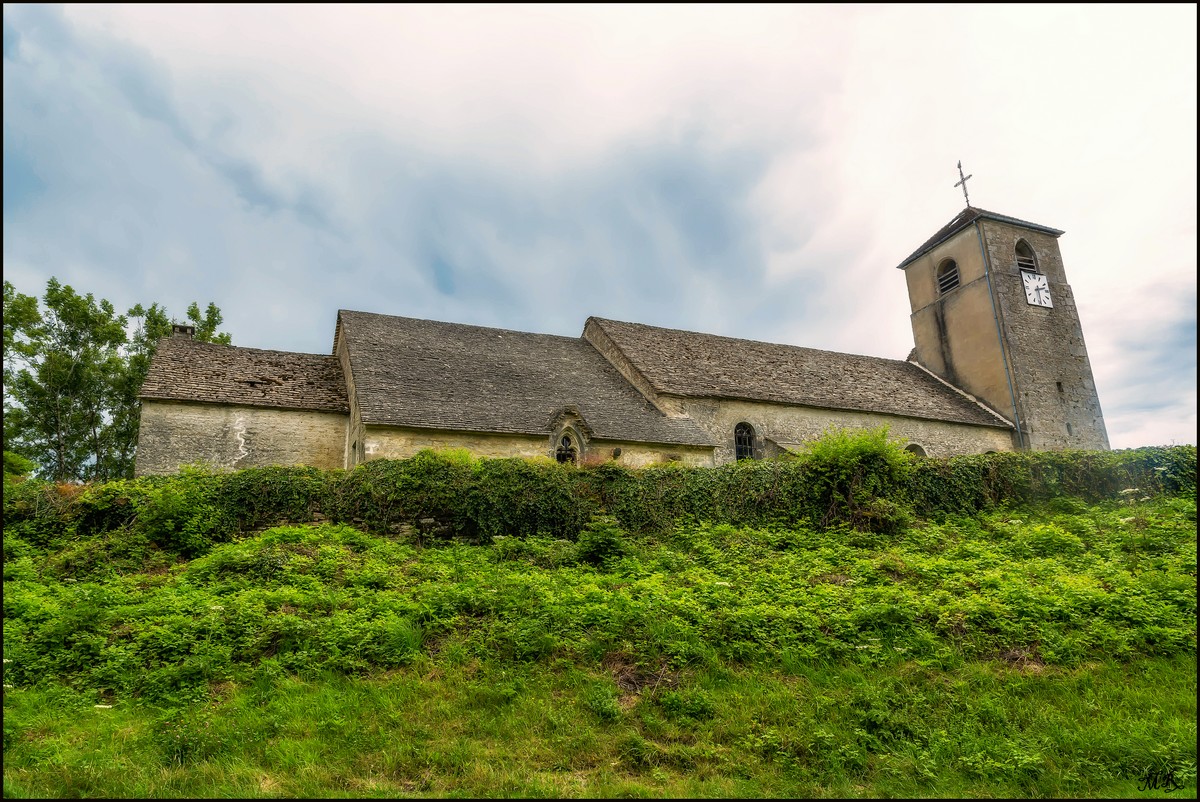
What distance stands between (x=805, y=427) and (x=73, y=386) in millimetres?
31143

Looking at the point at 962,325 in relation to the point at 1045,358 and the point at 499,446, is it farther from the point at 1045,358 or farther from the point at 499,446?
the point at 499,446

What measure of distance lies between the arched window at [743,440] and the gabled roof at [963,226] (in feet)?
53.4

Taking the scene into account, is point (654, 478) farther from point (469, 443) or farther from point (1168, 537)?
point (1168, 537)

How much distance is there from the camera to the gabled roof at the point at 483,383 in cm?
1931

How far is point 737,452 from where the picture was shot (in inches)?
949

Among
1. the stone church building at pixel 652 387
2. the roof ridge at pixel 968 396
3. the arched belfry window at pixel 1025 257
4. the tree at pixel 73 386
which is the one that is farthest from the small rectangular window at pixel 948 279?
the tree at pixel 73 386

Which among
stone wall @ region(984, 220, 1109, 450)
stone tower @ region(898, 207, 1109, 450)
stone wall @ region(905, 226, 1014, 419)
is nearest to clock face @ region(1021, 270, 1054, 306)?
stone tower @ region(898, 207, 1109, 450)

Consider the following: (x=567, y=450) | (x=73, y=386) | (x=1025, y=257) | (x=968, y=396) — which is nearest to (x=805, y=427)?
(x=567, y=450)

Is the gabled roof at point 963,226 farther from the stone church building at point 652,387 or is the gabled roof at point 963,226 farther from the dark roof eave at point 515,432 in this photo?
the dark roof eave at point 515,432

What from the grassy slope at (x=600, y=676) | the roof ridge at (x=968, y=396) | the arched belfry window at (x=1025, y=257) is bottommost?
the grassy slope at (x=600, y=676)

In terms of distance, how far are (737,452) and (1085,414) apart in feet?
58.1

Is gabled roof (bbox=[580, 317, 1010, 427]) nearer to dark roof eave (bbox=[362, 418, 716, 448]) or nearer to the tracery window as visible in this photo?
dark roof eave (bbox=[362, 418, 716, 448])

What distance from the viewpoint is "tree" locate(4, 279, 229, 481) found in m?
29.4

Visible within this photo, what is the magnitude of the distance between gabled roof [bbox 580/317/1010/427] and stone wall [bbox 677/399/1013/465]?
291mm
